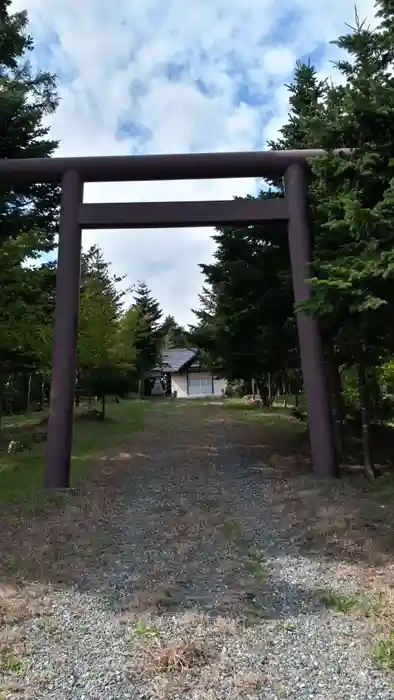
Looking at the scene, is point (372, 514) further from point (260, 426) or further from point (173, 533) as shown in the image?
point (260, 426)

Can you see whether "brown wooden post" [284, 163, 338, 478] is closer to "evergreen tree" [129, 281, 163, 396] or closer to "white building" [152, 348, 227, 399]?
"evergreen tree" [129, 281, 163, 396]

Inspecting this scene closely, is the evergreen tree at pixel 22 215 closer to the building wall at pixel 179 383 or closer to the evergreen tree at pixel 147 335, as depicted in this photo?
the evergreen tree at pixel 147 335

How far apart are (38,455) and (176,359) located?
102 feet

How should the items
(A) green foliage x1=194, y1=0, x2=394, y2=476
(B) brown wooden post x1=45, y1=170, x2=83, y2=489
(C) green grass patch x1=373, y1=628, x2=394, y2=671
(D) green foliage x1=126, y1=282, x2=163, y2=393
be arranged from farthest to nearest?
1. (D) green foliage x1=126, y1=282, x2=163, y2=393
2. (B) brown wooden post x1=45, y1=170, x2=83, y2=489
3. (A) green foliage x1=194, y1=0, x2=394, y2=476
4. (C) green grass patch x1=373, y1=628, x2=394, y2=671

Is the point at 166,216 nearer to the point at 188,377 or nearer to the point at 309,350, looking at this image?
the point at 309,350

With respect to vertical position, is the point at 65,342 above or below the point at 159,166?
below

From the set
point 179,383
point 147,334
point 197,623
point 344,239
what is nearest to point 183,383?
point 179,383

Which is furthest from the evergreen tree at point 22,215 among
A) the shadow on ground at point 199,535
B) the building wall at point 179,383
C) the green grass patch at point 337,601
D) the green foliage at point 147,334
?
the building wall at point 179,383

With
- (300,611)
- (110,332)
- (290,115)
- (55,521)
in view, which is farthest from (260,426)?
(300,611)

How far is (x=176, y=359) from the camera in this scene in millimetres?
41688

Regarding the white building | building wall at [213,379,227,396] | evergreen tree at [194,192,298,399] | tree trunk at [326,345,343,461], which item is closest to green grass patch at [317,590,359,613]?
tree trunk at [326,345,343,461]

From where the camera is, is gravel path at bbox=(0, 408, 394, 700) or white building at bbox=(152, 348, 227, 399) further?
white building at bbox=(152, 348, 227, 399)

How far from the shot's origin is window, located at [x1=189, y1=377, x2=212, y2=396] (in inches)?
1563

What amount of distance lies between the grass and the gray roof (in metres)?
21.5
